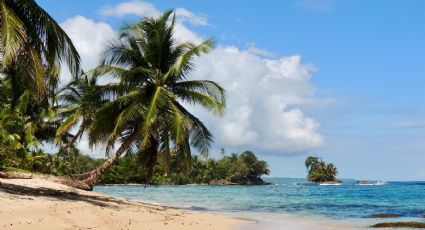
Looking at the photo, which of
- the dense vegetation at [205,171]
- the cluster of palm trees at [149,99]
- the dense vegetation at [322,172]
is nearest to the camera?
the cluster of palm trees at [149,99]

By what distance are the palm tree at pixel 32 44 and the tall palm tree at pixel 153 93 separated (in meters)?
5.22

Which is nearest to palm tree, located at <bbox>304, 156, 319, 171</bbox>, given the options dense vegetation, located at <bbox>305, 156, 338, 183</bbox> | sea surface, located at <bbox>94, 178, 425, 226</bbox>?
dense vegetation, located at <bbox>305, 156, 338, 183</bbox>

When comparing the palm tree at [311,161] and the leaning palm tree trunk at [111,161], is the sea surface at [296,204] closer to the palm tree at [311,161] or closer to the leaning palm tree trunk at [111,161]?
the leaning palm tree trunk at [111,161]

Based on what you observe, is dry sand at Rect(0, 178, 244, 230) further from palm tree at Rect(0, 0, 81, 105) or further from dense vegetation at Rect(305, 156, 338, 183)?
dense vegetation at Rect(305, 156, 338, 183)

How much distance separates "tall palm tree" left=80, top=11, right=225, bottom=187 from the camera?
19.1m

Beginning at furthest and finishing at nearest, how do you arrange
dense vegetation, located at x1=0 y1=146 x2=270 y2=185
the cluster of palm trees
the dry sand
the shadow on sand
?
dense vegetation, located at x1=0 y1=146 x2=270 y2=185, the cluster of palm trees, the shadow on sand, the dry sand

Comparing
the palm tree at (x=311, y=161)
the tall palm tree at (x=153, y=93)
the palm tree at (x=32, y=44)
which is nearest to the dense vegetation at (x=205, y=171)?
the palm tree at (x=311, y=161)

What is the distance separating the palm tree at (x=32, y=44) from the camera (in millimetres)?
11766

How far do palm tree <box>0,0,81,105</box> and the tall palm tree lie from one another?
5.22 metres

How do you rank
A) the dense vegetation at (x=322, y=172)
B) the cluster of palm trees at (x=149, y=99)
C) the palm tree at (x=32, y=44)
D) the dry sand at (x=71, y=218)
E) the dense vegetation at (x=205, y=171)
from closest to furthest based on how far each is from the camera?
the dry sand at (x=71, y=218) < the palm tree at (x=32, y=44) < the cluster of palm trees at (x=149, y=99) < the dense vegetation at (x=205, y=171) < the dense vegetation at (x=322, y=172)

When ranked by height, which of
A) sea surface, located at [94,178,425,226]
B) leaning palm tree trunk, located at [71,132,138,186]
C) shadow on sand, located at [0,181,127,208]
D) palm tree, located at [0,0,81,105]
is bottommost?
sea surface, located at [94,178,425,226]

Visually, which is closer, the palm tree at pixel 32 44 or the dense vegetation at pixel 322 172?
the palm tree at pixel 32 44

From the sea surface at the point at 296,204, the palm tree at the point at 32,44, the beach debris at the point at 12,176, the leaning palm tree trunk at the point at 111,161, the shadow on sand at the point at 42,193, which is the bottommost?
the sea surface at the point at 296,204

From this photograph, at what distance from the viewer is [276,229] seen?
13.7 meters
